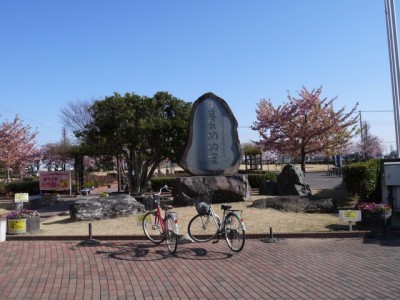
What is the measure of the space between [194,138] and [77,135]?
550 cm

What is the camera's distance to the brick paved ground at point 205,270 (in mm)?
5219

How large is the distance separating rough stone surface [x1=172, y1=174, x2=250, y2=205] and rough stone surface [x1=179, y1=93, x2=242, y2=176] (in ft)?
1.93

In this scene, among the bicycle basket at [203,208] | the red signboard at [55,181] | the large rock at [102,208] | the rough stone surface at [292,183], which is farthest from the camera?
the red signboard at [55,181]

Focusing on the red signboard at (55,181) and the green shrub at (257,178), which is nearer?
the green shrub at (257,178)

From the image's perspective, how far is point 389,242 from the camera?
7.88 m

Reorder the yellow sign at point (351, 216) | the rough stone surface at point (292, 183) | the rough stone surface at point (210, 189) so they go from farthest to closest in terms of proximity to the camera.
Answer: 1. the rough stone surface at point (292, 183)
2. the rough stone surface at point (210, 189)
3. the yellow sign at point (351, 216)

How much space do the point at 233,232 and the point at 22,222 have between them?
5047mm

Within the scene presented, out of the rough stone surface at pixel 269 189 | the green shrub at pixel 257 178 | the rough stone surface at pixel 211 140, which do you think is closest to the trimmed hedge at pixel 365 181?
the rough stone surface at pixel 211 140

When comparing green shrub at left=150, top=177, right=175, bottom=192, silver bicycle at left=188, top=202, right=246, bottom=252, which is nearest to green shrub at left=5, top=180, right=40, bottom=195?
green shrub at left=150, top=177, right=175, bottom=192

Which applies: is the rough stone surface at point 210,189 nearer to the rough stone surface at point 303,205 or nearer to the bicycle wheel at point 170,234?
the rough stone surface at point 303,205

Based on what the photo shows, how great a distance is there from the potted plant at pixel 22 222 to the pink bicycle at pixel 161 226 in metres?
2.99

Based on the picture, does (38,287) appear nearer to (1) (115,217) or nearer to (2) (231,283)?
(2) (231,283)

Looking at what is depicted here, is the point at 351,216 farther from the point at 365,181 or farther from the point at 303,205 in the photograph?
the point at 365,181

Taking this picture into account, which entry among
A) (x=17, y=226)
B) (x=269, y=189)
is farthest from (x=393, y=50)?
(x=17, y=226)
